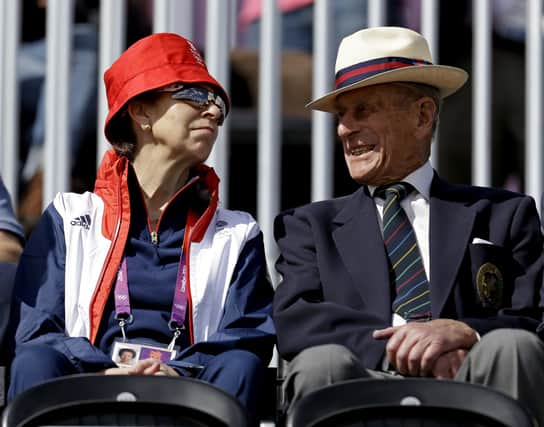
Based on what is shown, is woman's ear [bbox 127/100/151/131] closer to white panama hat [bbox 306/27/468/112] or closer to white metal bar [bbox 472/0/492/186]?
white panama hat [bbox 306/27/468/112]

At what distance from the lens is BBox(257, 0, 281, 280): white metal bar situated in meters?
6.48

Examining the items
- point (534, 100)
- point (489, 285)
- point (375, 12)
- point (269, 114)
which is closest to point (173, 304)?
point (489, 285)

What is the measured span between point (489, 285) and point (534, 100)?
5.81ft

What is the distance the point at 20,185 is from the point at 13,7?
2.26ft

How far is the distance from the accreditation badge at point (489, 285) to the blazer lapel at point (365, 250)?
→ 0.86ft

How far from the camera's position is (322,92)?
6.43 m

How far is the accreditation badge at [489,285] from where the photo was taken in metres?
4.83

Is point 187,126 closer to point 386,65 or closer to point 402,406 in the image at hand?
point 386,65

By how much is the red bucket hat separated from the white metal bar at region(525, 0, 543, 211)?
5.44 feet

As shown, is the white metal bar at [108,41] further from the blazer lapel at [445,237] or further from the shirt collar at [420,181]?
the blazer lapel at [445,237]

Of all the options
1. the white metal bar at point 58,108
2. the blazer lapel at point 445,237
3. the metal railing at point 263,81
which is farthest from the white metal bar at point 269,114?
the blazer lapel at point 445,237

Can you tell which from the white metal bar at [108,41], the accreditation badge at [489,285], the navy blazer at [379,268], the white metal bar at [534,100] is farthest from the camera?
the white metal bar at [108,41]

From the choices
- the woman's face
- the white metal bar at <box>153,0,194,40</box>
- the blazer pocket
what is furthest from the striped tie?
the white metal bar at <box>153,0,194,40</box>

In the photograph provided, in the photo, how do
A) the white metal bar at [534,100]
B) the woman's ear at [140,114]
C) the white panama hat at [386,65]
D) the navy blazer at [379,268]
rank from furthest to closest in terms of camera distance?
the white metal bar at [534,100] < the woman's ear at [140,114] < the white panama hat at [386,65] < the navy blazer at [379,268]
